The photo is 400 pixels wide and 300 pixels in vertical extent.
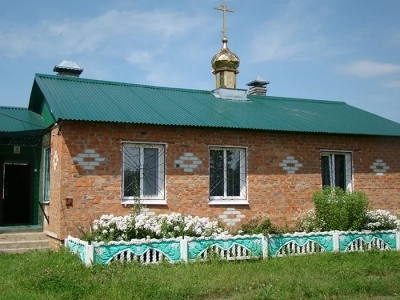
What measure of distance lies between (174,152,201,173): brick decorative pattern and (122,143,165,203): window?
398 mm

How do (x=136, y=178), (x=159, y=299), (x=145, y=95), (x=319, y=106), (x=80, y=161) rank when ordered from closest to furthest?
(x=159, y=299)
(x=80, y=161)
(x=136, y=178)
(x=145, y=95)
(x=319, y=106)

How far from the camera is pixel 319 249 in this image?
11.1 m

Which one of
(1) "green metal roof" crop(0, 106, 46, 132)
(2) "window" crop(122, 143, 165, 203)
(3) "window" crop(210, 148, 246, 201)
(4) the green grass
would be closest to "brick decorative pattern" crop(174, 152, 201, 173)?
(2) "window" crop(122, 143, 165, 203)

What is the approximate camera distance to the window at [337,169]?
1357 cm

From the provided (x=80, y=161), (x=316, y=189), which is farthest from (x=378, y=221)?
(x=80, y=161)

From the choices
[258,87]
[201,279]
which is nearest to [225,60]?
[258,87]

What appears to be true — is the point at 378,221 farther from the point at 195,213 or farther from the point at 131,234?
the point at 131,234

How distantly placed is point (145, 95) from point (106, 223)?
4304mm

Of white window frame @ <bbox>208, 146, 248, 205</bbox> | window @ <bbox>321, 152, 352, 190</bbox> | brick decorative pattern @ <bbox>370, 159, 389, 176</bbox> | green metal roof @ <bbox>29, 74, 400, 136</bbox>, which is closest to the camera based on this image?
green metal roof @ <bbox>29, 74, 400, 136</bbox>

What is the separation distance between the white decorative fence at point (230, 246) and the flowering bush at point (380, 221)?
437 mm

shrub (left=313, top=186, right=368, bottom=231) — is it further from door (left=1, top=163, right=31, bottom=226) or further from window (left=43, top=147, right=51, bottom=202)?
door (left=1, top=163, right=31, bottom=226)

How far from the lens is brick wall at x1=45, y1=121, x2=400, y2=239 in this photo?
10.7 metres

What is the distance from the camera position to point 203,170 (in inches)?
471

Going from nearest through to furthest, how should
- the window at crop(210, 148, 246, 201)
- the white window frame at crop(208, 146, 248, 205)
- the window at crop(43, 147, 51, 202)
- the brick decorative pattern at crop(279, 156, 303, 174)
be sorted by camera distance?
the white window frame at crop(208, 146, 248, 205) < the window at crop(210, 148, 246, 201) < the window at crop(43, 147, 51, 202) < the brick decorative pattern at crop(279, 156, 303, 174)
